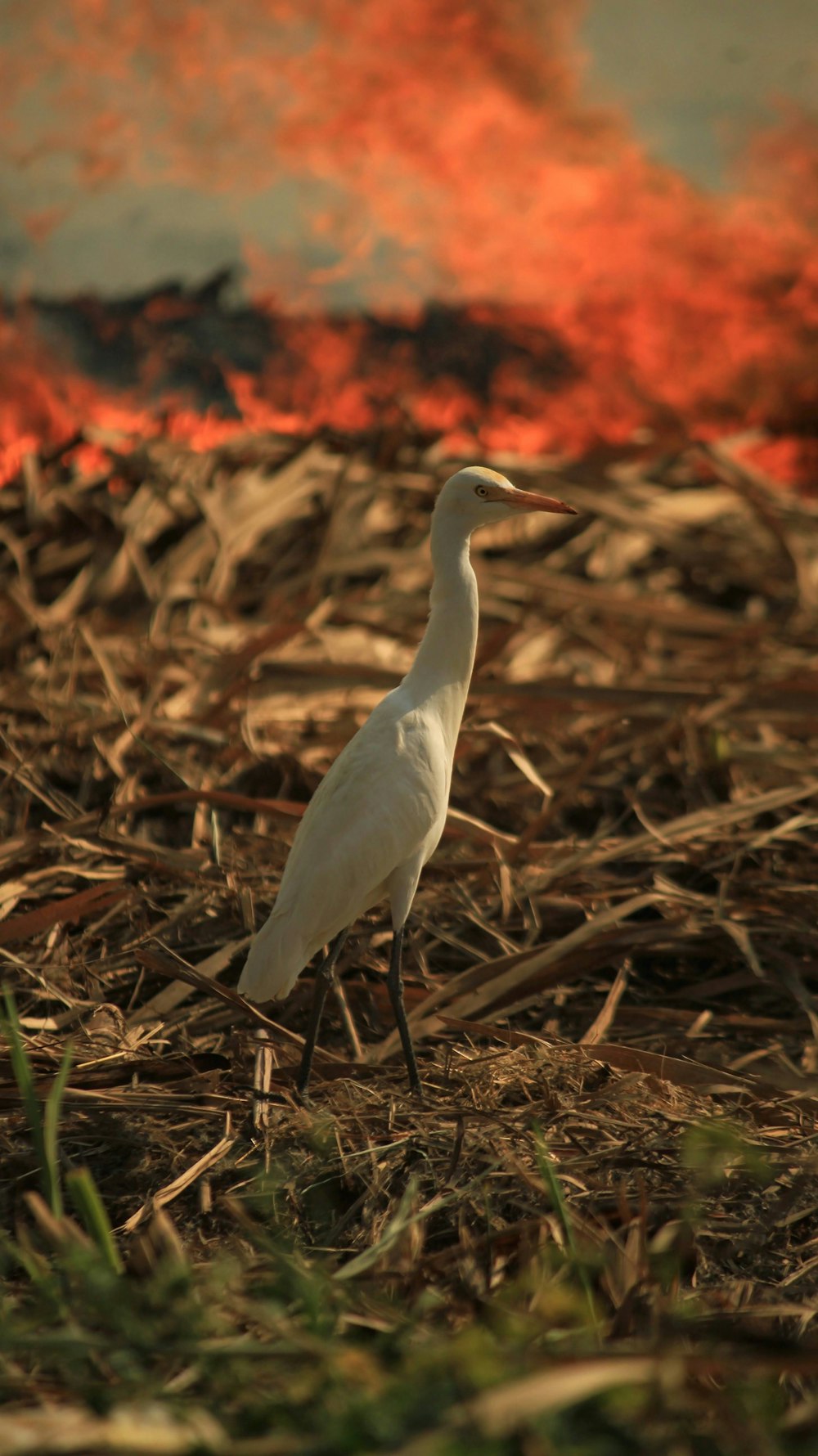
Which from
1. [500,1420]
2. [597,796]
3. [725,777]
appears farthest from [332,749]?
[500,1420]

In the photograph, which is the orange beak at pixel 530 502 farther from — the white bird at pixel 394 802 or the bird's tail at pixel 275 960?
the bird's tail at pixel 275 960

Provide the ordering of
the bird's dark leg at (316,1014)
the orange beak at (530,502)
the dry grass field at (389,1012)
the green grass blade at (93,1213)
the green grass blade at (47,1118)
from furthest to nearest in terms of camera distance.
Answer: the orange beak at (530,502), the bird's dark leg at (316,1014), the green grass blade at (47,1118), the green grass blade at (93,1213), the dry grass field at (389,1012)

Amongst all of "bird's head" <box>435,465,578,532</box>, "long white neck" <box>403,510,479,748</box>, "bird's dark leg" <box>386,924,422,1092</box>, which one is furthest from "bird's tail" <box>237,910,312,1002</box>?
"bird's head" <box>435,465,578,532</box>

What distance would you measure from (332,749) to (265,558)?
1.68m

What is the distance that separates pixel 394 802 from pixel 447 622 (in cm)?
35

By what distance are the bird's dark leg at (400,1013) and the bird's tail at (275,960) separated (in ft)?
0.53

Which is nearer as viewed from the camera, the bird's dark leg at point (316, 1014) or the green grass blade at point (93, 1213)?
the green grass blade at point (93, 1213)

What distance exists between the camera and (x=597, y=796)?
9.97 feet

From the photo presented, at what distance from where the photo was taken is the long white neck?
2.07m

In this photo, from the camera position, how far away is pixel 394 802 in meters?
1.92

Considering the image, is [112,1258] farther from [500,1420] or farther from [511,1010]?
[511,1010]

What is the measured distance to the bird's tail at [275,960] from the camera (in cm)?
188

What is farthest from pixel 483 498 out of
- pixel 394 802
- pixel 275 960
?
pixel 275 960

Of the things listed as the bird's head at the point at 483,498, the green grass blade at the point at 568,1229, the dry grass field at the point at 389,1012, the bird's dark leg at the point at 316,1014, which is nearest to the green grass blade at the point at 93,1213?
the dry grass field at the point at 389,1012
